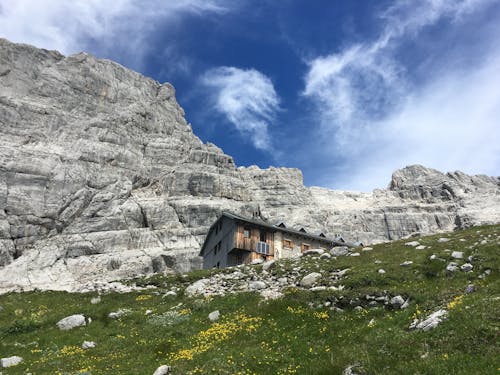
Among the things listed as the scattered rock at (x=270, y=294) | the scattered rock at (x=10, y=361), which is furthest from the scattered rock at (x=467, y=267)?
the scattered rock at (x=10, y=361)

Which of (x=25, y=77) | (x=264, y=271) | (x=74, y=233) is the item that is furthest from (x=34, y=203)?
(x=264, y=271)

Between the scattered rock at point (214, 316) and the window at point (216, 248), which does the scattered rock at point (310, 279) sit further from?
the window at point (216, 248)

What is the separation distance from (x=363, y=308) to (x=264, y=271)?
1331 centimetres

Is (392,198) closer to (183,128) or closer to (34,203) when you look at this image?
(183,128)

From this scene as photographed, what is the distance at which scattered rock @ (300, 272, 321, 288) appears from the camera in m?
27.3

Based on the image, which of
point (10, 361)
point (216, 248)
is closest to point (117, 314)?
point (10, 361)

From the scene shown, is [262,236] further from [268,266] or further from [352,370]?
[352,370]

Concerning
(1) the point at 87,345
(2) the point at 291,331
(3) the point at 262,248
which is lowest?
(1) the point at 87,345

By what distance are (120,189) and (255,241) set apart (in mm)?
89373

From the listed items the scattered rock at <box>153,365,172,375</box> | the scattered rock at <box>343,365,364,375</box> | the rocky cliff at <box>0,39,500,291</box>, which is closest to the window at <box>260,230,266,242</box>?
the scattered rock at <box>153,365,172,375</box>

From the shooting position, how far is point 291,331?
18734 mm

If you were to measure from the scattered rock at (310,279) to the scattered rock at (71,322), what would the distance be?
571 inches

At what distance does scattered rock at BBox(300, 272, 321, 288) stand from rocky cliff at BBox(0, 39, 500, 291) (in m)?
80.6

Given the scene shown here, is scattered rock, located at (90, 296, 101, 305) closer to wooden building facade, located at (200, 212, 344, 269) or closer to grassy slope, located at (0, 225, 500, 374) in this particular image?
grassy slope, located at (0, 225, 500, 374)
